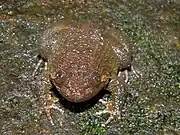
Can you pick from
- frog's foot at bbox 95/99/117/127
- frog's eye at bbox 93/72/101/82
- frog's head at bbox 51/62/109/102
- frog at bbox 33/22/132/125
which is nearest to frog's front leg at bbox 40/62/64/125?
frog at bbox 33/22/132/125

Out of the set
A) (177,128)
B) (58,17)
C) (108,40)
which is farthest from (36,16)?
(177,128)

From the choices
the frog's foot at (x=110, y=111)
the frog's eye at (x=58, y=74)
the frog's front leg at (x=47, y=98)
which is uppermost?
the frog's eye at (x=58, y=74)

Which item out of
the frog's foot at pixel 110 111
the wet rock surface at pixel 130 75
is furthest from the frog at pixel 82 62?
the wet rock surface at pixel 130 75

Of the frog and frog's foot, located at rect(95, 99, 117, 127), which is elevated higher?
the frog

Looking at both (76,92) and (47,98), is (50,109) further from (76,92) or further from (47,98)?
(76,92)

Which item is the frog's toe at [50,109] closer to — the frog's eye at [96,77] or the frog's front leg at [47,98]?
the frog's front leg at [47,98]

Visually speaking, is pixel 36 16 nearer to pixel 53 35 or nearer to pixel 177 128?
pixel 53 35

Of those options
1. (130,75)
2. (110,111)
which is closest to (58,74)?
(110,111)

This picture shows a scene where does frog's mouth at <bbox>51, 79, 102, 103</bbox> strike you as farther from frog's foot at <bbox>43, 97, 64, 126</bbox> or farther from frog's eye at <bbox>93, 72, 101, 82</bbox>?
frog's foot at <bbox>43, 97, 64, 126</bbox>
